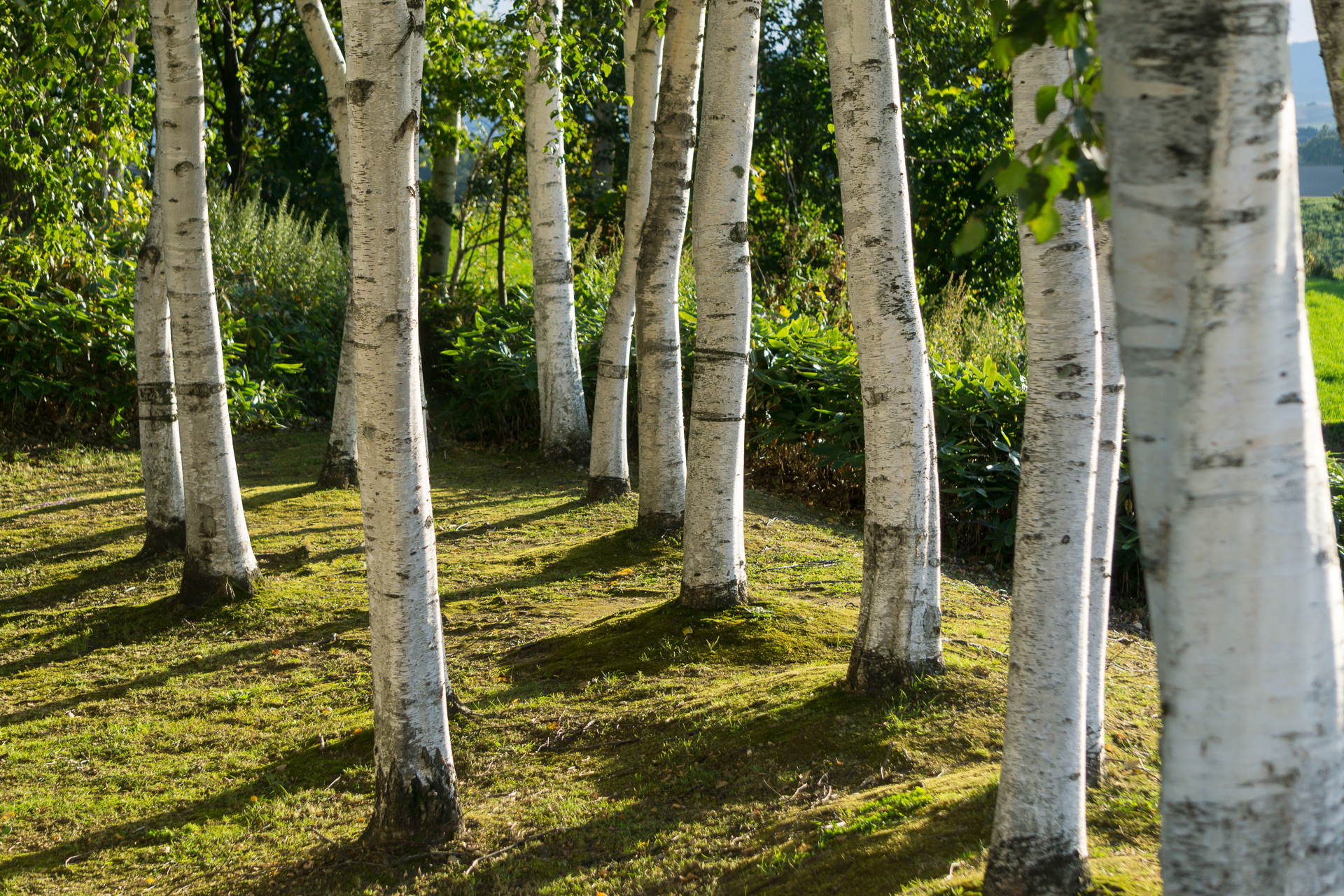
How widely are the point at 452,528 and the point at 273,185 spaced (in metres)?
12.0

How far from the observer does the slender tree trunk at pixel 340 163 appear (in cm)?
649

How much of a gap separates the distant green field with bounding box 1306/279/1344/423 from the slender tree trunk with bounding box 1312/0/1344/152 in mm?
12928

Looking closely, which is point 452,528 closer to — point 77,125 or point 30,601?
point 30,601

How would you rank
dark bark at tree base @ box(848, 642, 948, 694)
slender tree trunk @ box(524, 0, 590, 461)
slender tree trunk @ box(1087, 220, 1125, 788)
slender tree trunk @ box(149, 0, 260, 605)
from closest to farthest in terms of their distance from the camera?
slender tree trunk @ box(1087, 220, 1125, 788) < dark bark at tree base @ box(848, 642, 948, 694) < slender tree trunk @ box(149, 0, 260, 605) < slender tree trunk @ box(524, 0, 590, 461)

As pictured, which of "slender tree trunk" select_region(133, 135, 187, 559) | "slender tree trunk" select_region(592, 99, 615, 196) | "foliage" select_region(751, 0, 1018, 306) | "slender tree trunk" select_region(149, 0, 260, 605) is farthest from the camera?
"slender tree trunk" select_region(592, 99, 615, 196)

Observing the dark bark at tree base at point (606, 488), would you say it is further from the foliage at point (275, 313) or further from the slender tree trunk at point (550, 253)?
the foliage at point (275, 313)

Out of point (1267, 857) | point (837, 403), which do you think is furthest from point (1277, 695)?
point (837, 403)

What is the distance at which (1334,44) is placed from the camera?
181cm

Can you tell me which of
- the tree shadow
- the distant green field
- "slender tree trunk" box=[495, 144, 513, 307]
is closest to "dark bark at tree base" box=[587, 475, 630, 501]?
the tree shadow

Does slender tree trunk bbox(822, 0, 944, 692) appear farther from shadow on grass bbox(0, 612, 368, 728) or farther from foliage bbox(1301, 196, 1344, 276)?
foliage bbox(1301, 196, 1344, 276)

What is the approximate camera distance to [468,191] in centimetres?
1471

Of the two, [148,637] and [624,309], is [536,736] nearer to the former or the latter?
[148,637]

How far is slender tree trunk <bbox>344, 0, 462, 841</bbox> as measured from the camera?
105 inches

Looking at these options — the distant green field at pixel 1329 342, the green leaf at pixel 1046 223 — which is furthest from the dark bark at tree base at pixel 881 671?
the distant green field at pixel 1329 342
